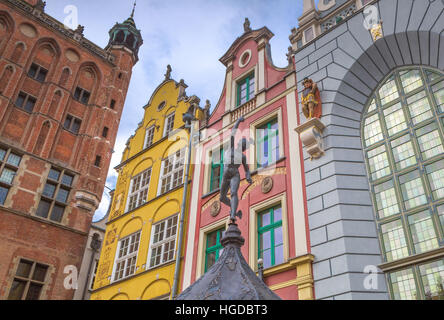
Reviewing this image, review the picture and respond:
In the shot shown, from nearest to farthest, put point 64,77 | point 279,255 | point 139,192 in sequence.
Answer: point 279,255, point 139,192, point 64,77

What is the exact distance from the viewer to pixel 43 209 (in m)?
25.0

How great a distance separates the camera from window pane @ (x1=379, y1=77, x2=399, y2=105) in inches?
466

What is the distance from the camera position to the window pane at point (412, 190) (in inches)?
395

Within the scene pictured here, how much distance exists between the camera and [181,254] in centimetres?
1525

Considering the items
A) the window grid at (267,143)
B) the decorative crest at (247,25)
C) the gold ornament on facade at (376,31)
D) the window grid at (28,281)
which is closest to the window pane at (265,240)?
the window grid at (267,143)

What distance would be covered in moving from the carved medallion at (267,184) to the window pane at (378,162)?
3.24 meters

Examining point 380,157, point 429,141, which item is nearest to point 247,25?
point 380,157

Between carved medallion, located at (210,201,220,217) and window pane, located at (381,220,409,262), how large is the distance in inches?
243

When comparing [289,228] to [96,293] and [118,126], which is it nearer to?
[96,293]

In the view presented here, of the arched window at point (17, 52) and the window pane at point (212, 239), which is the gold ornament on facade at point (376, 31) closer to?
the window pane at point (212, 239)

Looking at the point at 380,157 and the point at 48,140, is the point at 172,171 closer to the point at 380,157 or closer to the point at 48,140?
the point at 380,157

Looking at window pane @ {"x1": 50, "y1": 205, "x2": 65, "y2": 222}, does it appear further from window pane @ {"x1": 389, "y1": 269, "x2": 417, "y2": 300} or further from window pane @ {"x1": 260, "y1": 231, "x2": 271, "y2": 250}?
window pane @ {"x1": 389, "y1": 269, "x2": 417, "y2": 300}

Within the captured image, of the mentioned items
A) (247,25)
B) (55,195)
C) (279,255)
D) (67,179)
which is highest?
(247,25)

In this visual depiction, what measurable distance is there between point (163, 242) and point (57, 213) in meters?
12.2
